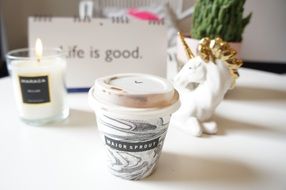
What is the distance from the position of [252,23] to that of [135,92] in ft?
4.32

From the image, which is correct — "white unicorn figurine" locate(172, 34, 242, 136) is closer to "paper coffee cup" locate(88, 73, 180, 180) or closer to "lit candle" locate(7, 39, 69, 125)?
"paper coffee cup" locate(88, 73, 180, 180)

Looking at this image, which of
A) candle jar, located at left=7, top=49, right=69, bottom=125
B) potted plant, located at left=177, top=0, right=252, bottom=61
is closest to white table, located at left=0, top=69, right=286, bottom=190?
candle jar, located at left=7, top=49, right=69, bottom=125

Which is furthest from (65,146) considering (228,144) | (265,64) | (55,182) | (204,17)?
(265,64)

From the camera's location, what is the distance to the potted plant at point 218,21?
0.58 m

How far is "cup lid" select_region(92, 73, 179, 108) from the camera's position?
326 millimetres

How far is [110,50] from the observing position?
2.08 feet

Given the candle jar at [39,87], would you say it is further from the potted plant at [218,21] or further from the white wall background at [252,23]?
the white wall background at [252,23]

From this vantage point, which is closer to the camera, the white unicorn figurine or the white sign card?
the white unicorn figurine

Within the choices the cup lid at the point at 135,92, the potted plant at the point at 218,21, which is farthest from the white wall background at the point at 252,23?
the cup lid at the point at 135,92

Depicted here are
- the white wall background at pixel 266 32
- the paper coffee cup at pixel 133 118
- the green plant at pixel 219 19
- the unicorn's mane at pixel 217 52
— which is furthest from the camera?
the white wall background at pixel 266 32

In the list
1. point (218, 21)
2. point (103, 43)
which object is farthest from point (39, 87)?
point (218, 21)

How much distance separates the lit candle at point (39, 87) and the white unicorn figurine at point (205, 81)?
0.20 m

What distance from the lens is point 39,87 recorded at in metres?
0.48

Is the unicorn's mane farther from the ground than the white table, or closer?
farther from the ground
